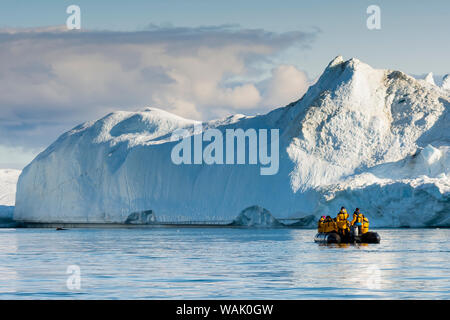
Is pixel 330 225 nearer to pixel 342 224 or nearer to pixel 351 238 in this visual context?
pixel 342 224

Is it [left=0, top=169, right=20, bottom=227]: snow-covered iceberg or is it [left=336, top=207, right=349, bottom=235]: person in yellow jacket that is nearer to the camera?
[left=336, top=207, right=349, bottom=235]: person in yellow jacket

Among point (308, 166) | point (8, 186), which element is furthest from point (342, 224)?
point (8, 186)

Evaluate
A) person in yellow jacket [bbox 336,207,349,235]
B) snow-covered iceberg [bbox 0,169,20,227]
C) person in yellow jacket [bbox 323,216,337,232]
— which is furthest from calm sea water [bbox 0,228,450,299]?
snow-covered iceberg [bbox 0,169,20,227]

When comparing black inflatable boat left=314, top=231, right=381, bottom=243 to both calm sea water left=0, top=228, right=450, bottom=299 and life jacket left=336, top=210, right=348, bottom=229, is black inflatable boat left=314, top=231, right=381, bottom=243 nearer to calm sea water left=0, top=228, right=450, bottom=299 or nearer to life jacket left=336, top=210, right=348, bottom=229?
life jacket left=336, top=210, right=348, bottom=229

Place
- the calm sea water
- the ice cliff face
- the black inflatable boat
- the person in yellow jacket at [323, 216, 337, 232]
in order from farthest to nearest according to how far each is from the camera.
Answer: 1. the ice cliff face
2. the person in yellow jacket at [323, 216, 337, 232]
3. the black inflatable boat
4. the calm sea water

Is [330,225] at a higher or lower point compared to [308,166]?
lower

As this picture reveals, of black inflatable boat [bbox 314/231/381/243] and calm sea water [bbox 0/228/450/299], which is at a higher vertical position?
black inflatable boat [bbox 314/231/381/243]

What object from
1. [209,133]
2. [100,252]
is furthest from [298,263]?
[209,133]
